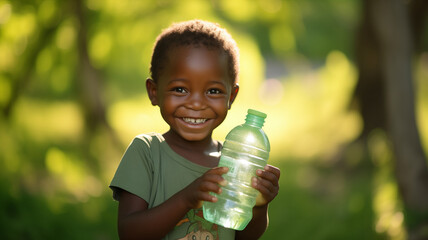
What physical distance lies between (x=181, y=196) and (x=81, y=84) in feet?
21.9

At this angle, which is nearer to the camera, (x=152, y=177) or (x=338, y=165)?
(x=152, y=177)

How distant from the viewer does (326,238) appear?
239 inches

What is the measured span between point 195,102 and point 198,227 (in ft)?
1.76

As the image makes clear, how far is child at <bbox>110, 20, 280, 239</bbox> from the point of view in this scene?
2.50 metres

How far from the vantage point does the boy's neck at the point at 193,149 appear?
2734 mm

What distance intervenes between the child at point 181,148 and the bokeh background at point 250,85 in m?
3.00

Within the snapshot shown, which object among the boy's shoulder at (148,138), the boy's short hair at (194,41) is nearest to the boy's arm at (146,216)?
the boy's shoulder at (148,138)

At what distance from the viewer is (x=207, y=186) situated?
2320 mm

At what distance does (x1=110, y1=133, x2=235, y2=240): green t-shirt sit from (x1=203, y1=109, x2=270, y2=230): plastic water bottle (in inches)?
4.3

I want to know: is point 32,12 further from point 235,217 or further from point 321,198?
point 235,217

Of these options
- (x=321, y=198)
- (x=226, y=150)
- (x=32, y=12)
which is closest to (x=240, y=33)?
(x=321, y=198)

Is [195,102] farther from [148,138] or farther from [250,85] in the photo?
[250,85]

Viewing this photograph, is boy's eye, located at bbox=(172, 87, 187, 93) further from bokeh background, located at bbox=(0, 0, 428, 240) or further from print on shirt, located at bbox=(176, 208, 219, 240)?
bokeh background, located at bbox=(0, 0, 428, 240)

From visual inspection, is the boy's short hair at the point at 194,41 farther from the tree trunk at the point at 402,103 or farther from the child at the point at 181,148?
the tree trunk at the point at 402,103
